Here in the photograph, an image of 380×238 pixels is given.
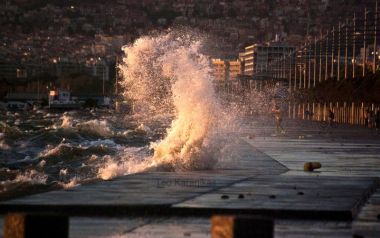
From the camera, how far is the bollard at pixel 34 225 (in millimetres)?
8617

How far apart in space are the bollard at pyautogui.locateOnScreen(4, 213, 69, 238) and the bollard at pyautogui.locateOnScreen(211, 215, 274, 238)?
3.94ft

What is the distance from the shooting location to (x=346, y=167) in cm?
2273

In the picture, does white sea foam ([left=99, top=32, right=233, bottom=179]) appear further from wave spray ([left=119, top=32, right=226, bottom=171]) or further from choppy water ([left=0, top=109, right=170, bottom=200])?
choppy water ([left=0, top=109, right=170, bottom=200])

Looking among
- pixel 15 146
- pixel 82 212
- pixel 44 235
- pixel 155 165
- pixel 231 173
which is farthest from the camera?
pixel 15 146

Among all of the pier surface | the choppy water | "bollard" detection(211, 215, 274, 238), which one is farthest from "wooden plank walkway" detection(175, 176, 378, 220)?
the choppy water

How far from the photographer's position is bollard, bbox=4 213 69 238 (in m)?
8.62

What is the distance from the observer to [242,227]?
8367 millimetres

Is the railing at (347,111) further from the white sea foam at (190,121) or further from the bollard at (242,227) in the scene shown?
the bollard at (242,227)

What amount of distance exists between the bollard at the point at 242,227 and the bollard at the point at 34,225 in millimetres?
1200

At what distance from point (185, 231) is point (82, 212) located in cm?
165

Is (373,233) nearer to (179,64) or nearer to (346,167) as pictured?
(346,167)

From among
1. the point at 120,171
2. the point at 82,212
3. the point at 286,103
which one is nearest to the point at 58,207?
the point at 82,212

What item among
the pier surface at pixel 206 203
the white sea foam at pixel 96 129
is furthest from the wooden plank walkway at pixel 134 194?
the white sea foam at pixel 96 129

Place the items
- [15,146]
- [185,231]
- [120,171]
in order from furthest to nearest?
1. [15,146]
2. [120,171]
3. [185,231]
